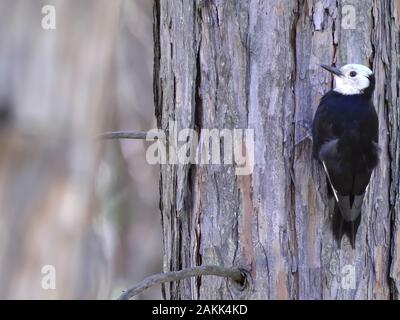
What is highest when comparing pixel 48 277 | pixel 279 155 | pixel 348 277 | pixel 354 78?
pixel 354 78

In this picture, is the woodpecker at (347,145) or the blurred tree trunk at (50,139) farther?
the woodpecker at (347,145)

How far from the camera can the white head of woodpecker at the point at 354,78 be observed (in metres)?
3.20

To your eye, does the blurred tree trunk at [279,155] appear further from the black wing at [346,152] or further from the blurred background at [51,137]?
the blurred background at [51,137]

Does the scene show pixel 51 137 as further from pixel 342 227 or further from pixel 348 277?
pixel 348 277

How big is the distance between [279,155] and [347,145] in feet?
1.25

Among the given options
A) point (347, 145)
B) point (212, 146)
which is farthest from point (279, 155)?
point (347, 145)

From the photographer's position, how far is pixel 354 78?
10.6 ft

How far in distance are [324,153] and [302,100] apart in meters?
0.23

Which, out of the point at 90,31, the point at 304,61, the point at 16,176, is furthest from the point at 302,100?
the point at 16,176

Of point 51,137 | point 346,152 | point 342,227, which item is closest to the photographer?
point 51,137

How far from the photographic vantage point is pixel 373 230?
3.30 m

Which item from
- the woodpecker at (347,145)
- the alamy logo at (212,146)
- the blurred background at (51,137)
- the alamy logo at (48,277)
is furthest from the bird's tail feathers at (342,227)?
the alamy logo at (48,277)
